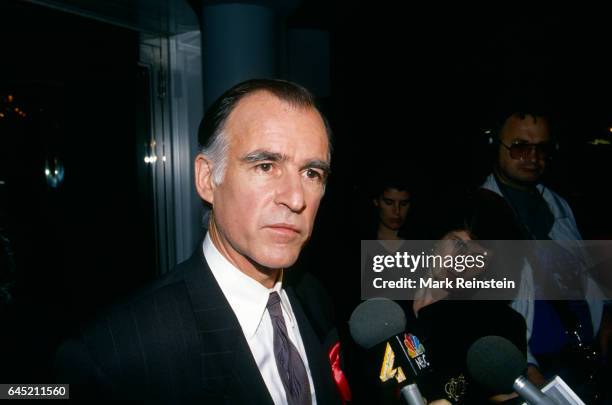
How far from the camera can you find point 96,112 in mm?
2926

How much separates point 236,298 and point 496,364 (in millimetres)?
747

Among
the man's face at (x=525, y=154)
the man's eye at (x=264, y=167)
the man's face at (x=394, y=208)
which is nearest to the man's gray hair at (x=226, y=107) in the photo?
the man's eye at (x=264, y=167)

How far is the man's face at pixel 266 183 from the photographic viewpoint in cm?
113

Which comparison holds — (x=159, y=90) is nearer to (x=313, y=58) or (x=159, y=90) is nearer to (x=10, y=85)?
(x=10, y=85)

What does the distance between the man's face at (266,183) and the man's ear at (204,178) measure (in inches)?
2.7

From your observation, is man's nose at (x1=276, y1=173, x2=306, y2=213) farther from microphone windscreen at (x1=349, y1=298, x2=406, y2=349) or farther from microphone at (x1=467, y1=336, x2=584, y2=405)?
microphone at (x1=467, y1=336, x2=584, y2=405)

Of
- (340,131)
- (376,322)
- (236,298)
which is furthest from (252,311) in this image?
(340,131)

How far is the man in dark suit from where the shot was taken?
99 cm

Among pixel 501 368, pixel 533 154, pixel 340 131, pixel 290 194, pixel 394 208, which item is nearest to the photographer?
pixel 501 368

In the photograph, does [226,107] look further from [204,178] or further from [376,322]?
[376,322]

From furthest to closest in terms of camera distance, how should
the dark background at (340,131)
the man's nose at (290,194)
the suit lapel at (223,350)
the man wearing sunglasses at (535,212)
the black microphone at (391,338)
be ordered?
the dark background at (340,131)
the man wearing sunglasses at (535,212)
the man's nose at (290,194)
the suit lapel at (223,350)
the black microphone at (391,338)

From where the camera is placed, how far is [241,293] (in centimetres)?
119

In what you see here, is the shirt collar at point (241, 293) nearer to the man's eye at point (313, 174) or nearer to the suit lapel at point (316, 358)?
the suit lapel at point (316, 358)

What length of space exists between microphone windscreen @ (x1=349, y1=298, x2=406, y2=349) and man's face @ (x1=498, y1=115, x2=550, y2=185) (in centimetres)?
138
